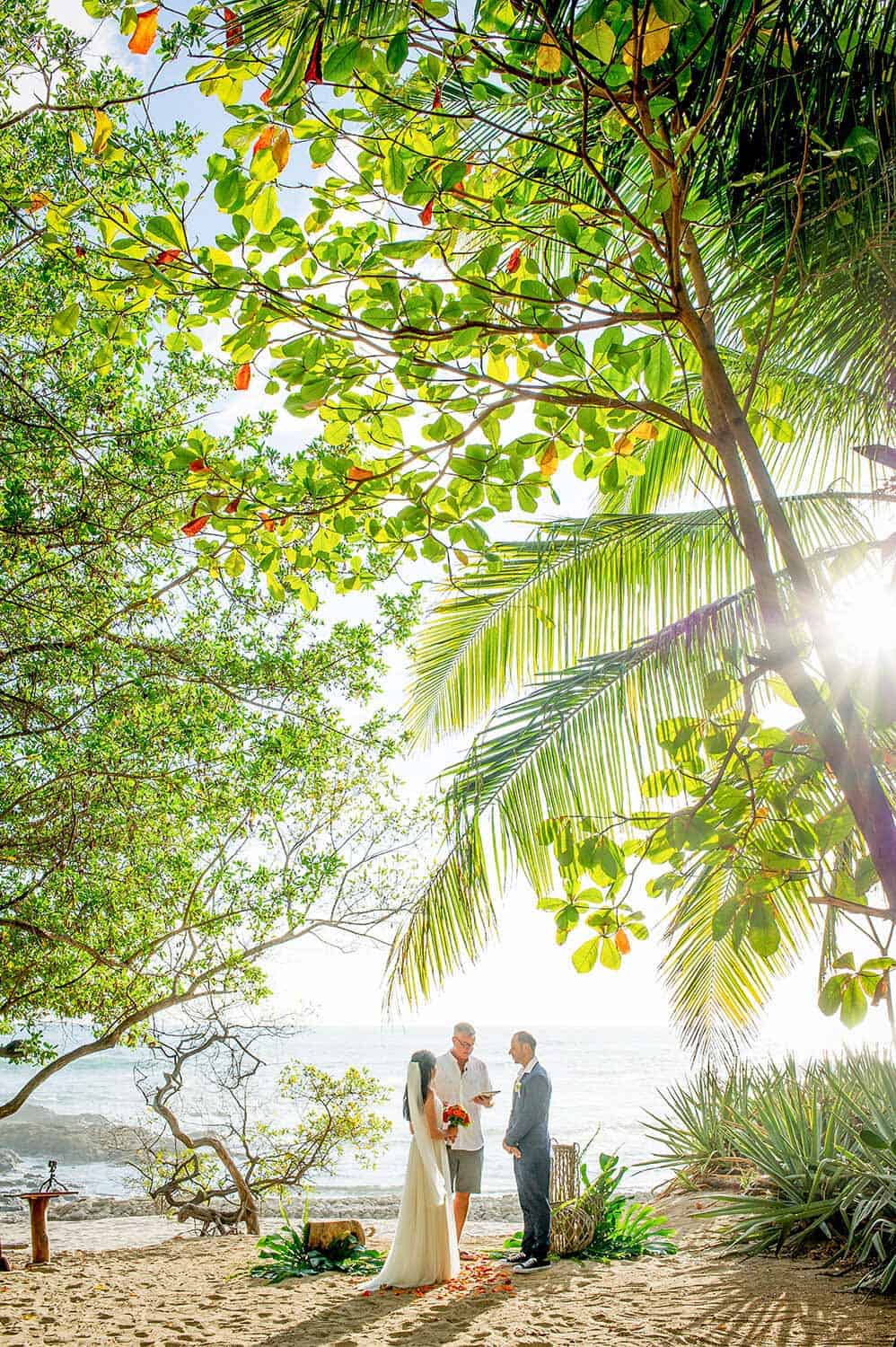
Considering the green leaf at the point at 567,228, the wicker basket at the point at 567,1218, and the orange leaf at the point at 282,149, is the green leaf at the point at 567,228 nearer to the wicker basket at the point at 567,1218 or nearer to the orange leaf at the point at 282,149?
the orange leaf at the point at 282,149

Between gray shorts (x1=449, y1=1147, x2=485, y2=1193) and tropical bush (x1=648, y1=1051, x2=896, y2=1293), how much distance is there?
1815mm

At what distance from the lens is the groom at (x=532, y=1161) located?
724cm

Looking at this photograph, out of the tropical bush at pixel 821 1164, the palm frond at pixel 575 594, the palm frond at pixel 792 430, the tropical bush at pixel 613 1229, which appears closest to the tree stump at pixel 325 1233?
the tropical bush at pixel 613 1229

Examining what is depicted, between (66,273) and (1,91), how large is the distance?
1.01 metres

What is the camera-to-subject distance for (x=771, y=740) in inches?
118

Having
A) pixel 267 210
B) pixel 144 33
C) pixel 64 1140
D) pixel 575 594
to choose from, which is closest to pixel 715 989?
pixel 575 594

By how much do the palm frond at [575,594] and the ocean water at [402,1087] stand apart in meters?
3.27

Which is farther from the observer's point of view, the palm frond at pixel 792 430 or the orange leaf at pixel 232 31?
the palm frond at pixel 792 430

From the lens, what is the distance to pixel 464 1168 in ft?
25.6

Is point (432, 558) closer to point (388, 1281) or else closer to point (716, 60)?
point (716, 60)

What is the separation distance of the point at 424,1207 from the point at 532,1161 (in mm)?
839

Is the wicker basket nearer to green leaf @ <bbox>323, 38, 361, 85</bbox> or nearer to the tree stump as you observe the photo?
the tree stump

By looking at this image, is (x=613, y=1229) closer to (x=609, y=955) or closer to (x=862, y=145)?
(x=609, y=955)

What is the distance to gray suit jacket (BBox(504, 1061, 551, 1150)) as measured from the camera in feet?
24.0
